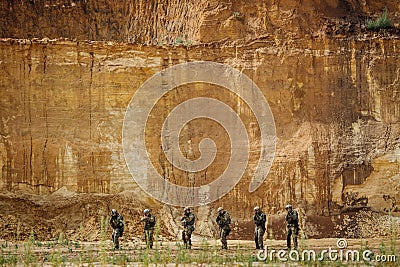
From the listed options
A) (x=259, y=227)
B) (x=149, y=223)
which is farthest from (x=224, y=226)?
(x=149, y=223)

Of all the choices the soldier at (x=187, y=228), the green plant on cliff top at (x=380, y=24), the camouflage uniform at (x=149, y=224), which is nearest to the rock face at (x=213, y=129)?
the green plant on cliff top at (x=380, y=24)

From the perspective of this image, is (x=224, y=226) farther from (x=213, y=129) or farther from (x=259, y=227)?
(x=213, y=129)

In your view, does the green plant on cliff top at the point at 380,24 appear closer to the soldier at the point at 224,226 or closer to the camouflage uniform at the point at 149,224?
the soldier at the point at 224,226

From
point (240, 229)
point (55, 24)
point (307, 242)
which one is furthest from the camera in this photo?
point (55, 24)

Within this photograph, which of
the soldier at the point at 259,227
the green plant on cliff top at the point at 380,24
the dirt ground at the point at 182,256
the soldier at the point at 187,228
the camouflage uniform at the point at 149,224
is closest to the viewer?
the dirt ground at the point at 182,256

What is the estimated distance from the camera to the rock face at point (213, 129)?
81.9 ft

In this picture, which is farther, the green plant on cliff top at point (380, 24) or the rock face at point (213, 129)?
the green plant on cliff top at point (380, 24)

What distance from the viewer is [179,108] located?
26.3 m

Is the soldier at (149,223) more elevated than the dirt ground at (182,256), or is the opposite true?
the soldier at (149,223)

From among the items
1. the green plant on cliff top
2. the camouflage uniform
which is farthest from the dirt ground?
the green plant on cliff top

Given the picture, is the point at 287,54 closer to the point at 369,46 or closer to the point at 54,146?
the point at 369,46

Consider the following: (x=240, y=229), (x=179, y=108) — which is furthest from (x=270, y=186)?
(x=179, y=108)

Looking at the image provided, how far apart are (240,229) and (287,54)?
21.4 ft

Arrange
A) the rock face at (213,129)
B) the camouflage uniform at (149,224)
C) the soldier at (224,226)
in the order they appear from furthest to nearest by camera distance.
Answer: the rock face at (213,129)
the camouflage uniform at (149,224)
the soldier at (224,226)
